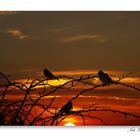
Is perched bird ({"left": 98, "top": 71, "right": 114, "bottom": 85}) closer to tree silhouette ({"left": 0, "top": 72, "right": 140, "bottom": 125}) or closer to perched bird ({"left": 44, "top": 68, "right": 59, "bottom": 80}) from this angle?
tree silhouette ({"left": 0, "top": 72, "right": 140, "bottom": 125})

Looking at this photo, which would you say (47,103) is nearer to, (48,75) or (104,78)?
(48,75)

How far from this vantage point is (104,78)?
1.57 m

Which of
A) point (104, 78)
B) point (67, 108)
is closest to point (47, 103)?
point (67, 108)

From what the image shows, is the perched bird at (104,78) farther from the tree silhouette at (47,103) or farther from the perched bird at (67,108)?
the perched bird at (67,108)

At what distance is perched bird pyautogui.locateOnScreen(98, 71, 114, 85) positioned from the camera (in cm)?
156

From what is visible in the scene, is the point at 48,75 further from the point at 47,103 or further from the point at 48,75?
the point at 47,103

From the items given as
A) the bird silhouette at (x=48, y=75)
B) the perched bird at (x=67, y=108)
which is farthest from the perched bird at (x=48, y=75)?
the perched bird at (x=67, y=108)

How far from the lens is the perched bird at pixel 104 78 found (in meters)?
1.56

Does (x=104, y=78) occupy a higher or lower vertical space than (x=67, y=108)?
higher

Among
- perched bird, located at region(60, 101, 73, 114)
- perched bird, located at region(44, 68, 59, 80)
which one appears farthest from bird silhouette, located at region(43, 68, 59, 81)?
perched bird, located at region(60, 101, 73, 114)

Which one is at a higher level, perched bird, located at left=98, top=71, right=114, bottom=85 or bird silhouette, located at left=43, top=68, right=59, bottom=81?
bird silhouette, located at left=43, top=68, right=59, bottom=81

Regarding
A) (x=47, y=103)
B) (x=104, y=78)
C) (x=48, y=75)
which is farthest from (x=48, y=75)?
(x=104, y=78)
